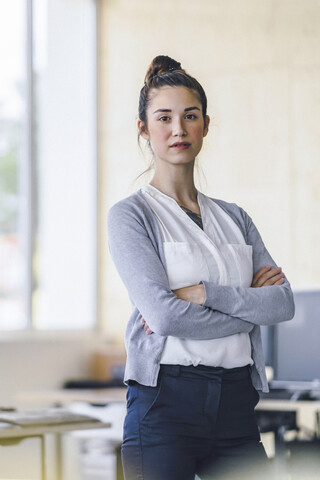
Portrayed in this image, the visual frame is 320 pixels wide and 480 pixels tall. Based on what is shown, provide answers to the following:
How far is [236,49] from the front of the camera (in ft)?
19.0

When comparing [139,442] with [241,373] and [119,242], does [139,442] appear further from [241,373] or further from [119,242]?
[119,242]

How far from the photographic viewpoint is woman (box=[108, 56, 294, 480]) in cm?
160

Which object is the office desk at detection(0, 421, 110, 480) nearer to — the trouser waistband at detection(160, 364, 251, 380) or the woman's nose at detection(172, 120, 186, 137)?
the trouser waistband at detection(160, 364, 251, 380)

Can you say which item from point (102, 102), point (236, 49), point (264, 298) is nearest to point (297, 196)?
point (236, 49)

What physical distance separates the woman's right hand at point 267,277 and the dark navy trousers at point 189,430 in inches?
11.9

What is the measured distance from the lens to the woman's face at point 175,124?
177cm

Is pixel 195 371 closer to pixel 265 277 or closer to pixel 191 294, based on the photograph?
pixel 191 294

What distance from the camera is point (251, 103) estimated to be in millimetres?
5707

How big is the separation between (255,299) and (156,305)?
0.77ft

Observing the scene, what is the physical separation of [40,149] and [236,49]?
1561 mm

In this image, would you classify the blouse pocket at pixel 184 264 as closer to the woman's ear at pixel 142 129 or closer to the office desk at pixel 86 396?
the woman's ear at pixel 142 129

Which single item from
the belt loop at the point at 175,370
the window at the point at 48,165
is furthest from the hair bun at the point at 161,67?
the window at the point at 48,165

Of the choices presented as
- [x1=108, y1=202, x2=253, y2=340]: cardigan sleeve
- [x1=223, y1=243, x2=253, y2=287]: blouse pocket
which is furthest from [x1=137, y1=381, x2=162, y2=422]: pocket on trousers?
[x1=223, y1=243, x2=253, y2=287]: blouse pocket

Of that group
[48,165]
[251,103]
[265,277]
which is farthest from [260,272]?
[48,165]
